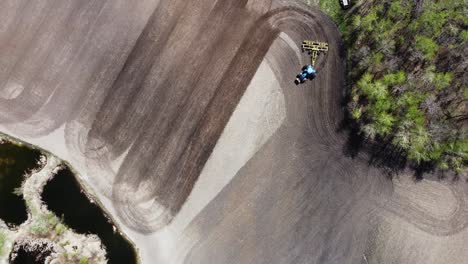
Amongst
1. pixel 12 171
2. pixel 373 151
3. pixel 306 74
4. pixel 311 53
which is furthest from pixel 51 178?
pixel 373 151

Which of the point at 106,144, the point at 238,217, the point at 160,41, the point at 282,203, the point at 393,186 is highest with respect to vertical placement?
the point at 393,186

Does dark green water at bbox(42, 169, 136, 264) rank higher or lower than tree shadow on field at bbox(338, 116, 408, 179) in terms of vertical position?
lower

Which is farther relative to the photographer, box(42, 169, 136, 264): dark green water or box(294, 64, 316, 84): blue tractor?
box(42, 169, 136, 264): dark green water

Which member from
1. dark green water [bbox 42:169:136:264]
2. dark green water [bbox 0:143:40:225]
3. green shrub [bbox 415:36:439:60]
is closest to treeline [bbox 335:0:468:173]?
green shrub [bbox 415:36:439:60]

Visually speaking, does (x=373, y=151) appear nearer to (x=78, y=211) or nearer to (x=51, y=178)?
(x=78, y=211)

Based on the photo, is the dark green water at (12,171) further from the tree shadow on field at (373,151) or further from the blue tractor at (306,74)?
the tree shadow on field at (373,151)

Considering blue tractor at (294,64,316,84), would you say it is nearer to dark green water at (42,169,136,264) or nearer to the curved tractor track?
the curved tractor track

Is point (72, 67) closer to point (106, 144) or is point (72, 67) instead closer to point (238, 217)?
point (106, 144)

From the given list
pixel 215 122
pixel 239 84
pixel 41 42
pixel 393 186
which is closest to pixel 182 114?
pixel 215 122
